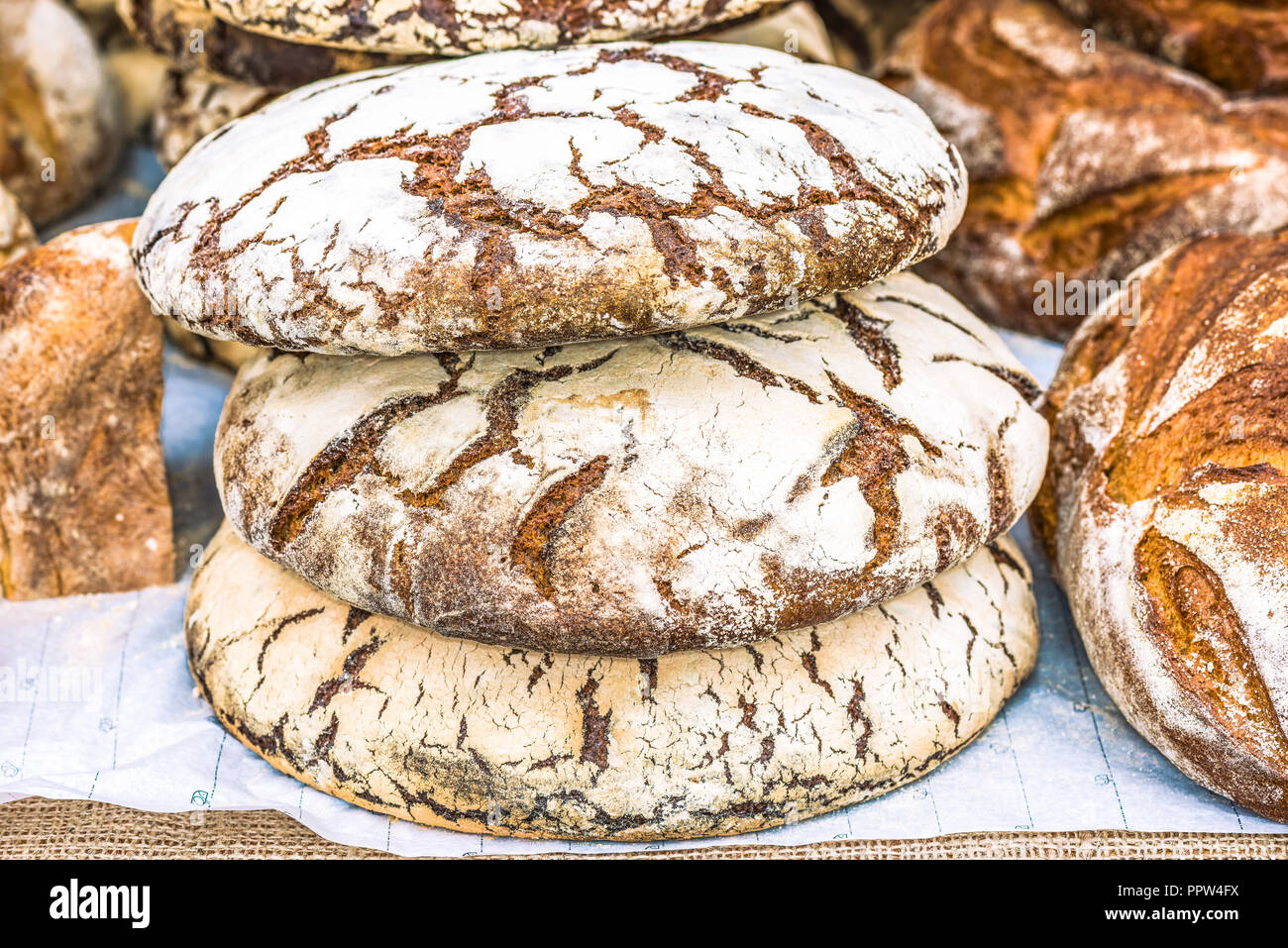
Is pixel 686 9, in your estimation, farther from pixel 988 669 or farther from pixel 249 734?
pixel 249 734

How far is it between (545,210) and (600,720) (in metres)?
0.75

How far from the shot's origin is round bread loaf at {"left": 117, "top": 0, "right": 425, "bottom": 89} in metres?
2.24

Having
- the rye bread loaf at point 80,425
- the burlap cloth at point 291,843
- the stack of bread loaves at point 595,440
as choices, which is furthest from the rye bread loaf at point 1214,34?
the rye bread loaf at point 80,425

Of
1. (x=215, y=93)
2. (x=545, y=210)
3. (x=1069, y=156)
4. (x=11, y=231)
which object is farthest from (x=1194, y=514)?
(x=11, y=231)

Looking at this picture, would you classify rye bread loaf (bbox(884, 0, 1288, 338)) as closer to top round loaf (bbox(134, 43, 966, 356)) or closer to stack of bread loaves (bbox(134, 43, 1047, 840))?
stack of bread loaves (bbox(134, 43, 1047, 840))

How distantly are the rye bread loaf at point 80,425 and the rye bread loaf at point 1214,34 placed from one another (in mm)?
2314

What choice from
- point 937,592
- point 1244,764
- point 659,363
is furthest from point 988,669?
point 659,363

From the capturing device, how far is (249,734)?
190cm

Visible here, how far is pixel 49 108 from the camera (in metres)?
3.12

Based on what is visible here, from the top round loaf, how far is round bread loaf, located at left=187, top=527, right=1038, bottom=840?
0.55 m

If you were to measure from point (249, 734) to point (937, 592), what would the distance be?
1.15m

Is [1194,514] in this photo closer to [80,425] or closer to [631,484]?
[631,484]

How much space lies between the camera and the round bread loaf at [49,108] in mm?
3068
